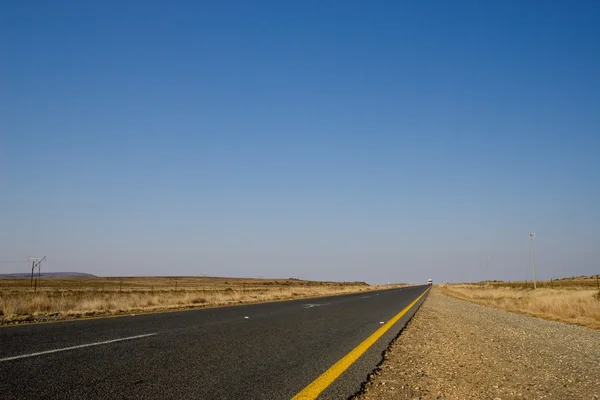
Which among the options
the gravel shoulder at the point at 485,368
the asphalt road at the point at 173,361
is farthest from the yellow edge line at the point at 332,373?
the gravel shoulder at the point at 485,368

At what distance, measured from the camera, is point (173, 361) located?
5516 mm

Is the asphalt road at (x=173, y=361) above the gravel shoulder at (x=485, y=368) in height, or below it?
above

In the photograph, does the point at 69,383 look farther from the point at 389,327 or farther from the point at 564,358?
the point at 389,327

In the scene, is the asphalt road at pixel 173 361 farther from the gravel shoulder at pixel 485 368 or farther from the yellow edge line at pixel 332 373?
the gravel shoulder at pixel 485 368

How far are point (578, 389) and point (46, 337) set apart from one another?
818 centimetres

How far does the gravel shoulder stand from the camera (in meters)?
4.43

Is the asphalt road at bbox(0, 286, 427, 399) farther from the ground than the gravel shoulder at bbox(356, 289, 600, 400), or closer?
farther from the ground

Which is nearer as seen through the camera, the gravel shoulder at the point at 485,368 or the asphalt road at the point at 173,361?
the asphalt road at the point at 173,361

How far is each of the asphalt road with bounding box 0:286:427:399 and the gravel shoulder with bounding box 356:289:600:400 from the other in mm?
389

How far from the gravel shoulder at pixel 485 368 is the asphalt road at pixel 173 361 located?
1.28 feet

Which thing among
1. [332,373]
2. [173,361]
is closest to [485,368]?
[332,373]

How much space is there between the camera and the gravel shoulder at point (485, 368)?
14.5 ft

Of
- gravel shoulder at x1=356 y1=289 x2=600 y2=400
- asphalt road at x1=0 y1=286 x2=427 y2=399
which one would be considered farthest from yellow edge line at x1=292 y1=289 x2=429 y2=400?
gravel shoulder at x1=356 y1=289 x2=600 y2=400

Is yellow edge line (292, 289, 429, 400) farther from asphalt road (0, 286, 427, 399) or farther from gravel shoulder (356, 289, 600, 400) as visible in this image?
gravel shoulder (356, 289, 600, 400)
